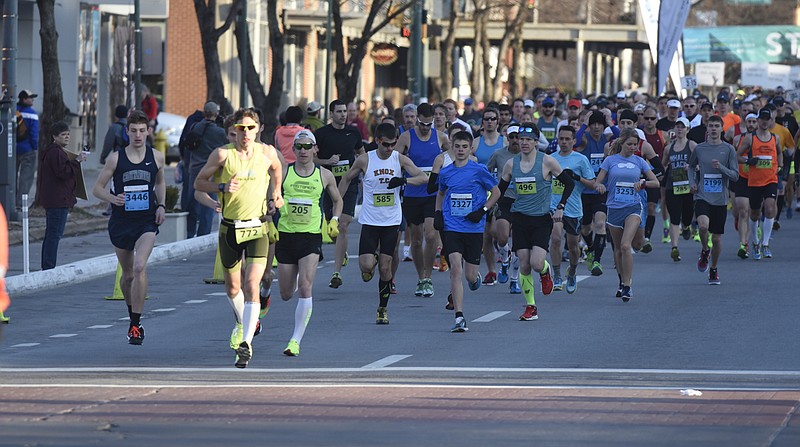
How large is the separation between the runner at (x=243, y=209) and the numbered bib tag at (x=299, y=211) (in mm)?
667

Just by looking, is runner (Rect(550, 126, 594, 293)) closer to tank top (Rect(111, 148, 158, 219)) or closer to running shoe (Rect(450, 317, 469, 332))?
running shoe (Rect(450, 317, 469, 332))

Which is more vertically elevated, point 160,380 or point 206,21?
point 206,21

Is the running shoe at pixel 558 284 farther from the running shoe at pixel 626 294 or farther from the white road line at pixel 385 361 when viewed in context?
the white road line at pixel 385 361

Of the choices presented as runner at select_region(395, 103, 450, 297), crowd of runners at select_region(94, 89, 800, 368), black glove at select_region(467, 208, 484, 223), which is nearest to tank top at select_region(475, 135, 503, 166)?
crowd of runners at select_region(94, 89, 800, 368)

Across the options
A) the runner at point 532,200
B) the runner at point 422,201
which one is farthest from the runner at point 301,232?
the runner at point 422,201

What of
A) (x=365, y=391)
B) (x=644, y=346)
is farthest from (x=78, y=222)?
(x=365, y=391)

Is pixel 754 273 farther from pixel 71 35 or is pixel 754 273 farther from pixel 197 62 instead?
pixel 197 62

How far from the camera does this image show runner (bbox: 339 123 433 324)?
16.4 meters

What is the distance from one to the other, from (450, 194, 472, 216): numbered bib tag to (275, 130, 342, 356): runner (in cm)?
156

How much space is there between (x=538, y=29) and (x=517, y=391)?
6360 centimetres

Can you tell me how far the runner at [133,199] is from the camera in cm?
1392

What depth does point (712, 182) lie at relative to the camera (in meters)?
19.9

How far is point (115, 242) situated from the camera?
14.1 m

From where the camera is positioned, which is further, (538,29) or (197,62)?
(538,29)
